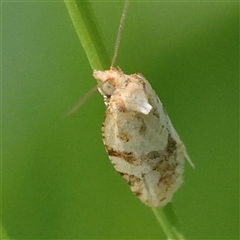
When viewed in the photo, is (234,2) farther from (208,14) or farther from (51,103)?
(51,103)

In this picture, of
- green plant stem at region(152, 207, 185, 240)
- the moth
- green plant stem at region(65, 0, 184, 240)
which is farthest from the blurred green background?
green plant stem at region(65, 0, 184, 240)

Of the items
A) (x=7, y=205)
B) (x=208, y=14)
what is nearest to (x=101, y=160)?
(x=7, y=205)

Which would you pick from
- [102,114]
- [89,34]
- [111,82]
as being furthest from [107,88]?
[102,114]

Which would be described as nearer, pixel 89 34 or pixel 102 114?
pixel 89 34

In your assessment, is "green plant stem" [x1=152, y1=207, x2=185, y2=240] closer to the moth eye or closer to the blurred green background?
the moth eye

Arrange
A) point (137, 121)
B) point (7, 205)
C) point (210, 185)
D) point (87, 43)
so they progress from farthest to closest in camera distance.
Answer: point (210, 185) < point (7, 205) < point (137, 121) < point (87, 43)

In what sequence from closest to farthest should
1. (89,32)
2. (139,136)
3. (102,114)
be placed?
(89,32)
(139,136)
(102,114)

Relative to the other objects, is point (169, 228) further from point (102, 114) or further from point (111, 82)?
point (102, 114)
